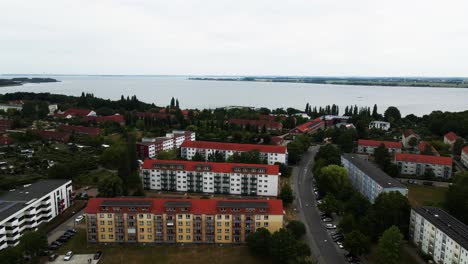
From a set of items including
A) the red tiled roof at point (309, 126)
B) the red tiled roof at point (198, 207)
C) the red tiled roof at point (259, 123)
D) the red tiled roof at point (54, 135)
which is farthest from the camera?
the red tiled roof at point (259, 123)

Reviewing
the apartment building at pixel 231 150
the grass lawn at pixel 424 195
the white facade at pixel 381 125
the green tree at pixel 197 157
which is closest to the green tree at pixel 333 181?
the grass lawn at pixel 424 195

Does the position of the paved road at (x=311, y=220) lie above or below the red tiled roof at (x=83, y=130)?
below

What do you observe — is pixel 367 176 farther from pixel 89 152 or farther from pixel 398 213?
pixel 89 152

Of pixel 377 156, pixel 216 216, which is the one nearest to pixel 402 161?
pixel 377 156

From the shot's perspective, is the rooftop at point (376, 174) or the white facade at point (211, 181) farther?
the white facade at point (211, 181)

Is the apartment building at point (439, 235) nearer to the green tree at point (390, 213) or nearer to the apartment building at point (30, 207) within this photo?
the green tree at point (390, 213)

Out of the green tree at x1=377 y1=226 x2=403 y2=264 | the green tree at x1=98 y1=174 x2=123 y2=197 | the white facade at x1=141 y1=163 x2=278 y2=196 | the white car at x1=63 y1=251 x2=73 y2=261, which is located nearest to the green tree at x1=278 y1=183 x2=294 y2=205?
the white facade at x1=141 y1=163 x2=278 y2=196

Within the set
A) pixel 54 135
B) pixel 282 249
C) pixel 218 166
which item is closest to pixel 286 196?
pixel 218 166

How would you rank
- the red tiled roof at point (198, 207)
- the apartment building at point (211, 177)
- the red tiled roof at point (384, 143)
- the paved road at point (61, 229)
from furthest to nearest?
1. the red tiled roof at point (384, 143)
2. the apartment building at point (211, 177)
3. the paved road at point (61, 229)
4. the red tiled roof at point (198, 207)

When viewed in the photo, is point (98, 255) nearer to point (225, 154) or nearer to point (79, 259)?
point (79, 259)
